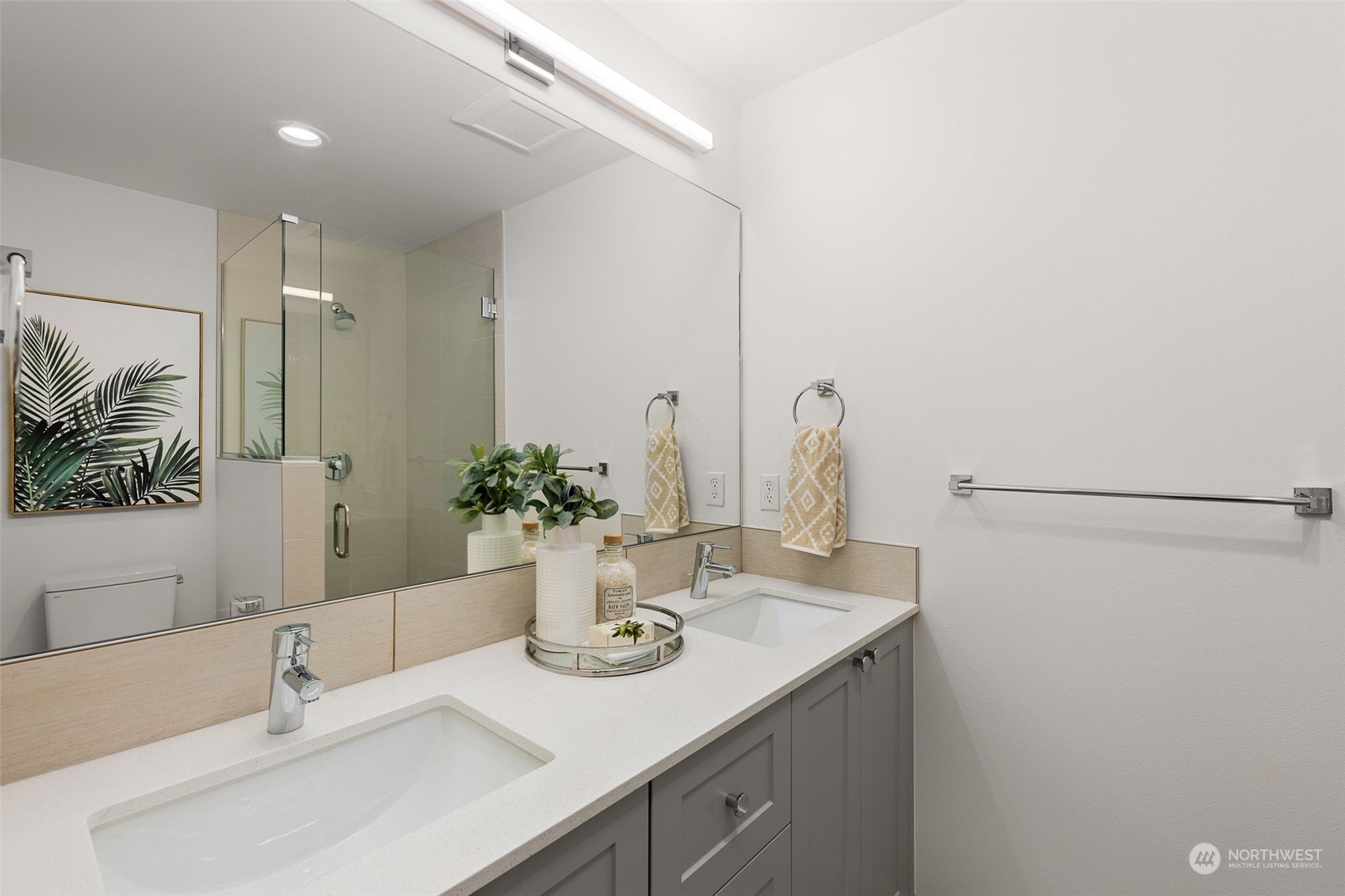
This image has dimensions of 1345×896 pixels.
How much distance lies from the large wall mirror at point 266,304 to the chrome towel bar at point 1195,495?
2.92 feet

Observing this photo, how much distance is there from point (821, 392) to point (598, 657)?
39.0 inches

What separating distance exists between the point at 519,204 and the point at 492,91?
0.72 ft

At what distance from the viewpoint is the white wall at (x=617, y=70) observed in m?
1.24

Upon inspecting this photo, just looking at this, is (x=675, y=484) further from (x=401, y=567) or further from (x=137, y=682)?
(x=137, y=682)

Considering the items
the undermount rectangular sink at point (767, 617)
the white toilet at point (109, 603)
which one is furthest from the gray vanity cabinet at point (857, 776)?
the white toilet at point (109, 603)

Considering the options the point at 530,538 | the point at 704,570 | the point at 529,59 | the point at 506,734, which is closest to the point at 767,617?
the point at 704,570

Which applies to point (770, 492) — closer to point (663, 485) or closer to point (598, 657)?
point (663, 485)

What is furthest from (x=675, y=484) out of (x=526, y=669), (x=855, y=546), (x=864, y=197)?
(x=864, y=197)

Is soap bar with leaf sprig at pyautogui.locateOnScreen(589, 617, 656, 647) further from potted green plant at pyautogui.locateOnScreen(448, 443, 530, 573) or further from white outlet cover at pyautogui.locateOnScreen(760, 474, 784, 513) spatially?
white outlet cover at pyautogui.locateOnScreen(760, 474, 784, 513)

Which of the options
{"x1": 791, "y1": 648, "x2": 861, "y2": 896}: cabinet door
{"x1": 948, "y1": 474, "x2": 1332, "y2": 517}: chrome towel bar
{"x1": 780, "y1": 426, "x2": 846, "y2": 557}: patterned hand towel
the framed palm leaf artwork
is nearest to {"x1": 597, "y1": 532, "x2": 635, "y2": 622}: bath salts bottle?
{"x1": 791, "y1": 648, "x2": 861, "y2": 896}: cabinet door

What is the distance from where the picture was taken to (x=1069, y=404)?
140 centimetres

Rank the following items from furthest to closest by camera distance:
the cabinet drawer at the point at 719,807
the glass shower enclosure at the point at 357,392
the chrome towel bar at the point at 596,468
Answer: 1. the chrome towel bar at the point at 596,468
2. the glass shower enclosure at the point at 357,392
3. the cabinet drawer at the point at 719,807

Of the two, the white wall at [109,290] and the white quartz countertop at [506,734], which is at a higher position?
the white wall at [109,290]

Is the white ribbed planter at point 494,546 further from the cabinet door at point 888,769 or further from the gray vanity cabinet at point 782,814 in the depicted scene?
the cabinet door at point 888,769
